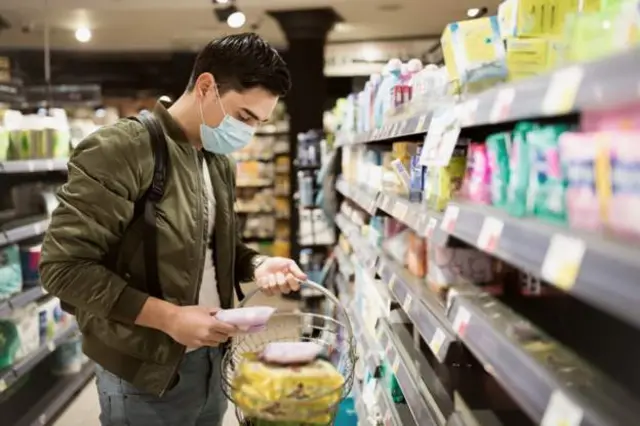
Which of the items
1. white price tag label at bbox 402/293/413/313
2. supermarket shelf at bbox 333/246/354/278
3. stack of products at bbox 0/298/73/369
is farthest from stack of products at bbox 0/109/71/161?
white price tag label at bbox 402/293/413/313

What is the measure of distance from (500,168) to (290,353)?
2.03 feet

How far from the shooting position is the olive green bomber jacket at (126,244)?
65.5 inches

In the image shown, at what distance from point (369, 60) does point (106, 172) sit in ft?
30.0

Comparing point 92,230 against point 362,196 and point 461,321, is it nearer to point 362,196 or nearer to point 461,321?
point 461,321

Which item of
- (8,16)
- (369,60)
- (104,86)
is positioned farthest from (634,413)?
(104,86)

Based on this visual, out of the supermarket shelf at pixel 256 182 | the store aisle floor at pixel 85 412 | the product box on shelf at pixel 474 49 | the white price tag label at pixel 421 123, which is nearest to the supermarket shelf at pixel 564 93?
the product box on shelf at pixel 474 49

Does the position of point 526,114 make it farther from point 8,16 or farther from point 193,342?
point 8,16

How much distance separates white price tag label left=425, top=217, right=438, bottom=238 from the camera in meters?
1.81

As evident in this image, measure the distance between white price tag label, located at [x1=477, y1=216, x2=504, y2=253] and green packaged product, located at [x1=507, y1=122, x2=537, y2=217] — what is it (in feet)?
0.15

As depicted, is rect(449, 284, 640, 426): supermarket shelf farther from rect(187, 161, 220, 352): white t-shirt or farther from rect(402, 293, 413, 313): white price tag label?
rect(187, 161, 220, 352): white t-shirt

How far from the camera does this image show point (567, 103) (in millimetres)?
940

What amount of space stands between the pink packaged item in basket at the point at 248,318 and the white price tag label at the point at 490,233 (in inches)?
21.0

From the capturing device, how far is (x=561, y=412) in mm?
978

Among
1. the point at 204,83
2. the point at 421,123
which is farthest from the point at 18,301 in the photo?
the point at 421,123
